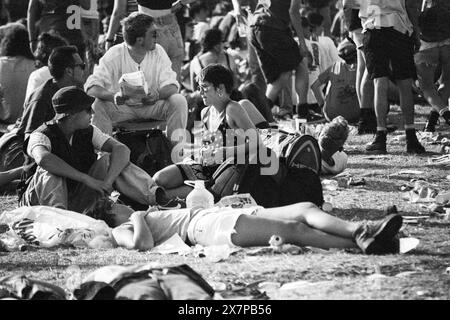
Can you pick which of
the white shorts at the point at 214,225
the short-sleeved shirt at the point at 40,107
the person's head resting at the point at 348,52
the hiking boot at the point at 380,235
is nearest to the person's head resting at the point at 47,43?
the short-sleeved shirt at the point at 40,107

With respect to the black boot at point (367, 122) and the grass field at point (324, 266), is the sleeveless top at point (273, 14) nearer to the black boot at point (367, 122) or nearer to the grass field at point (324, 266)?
the black boot at point (367, 122)

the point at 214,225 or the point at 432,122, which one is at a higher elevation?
the point at 214,225

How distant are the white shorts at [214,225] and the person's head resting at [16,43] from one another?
5.48 metres

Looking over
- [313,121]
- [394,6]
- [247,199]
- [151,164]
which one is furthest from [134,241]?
[313,121]

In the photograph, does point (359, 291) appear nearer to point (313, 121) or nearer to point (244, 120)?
point (244, 120)

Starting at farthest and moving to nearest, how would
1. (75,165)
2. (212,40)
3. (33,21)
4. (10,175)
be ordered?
(212,40), (33,21), (10,175), (75,165)

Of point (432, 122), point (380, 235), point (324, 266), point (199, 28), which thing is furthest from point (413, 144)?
point (199, 28)

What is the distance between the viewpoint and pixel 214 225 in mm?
6797

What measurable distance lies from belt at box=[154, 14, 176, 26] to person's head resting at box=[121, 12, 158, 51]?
152cm

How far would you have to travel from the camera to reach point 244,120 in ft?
27.0

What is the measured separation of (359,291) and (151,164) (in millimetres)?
4082

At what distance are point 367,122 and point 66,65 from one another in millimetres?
3810

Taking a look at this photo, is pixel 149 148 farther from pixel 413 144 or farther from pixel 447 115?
pixel 447 115
